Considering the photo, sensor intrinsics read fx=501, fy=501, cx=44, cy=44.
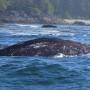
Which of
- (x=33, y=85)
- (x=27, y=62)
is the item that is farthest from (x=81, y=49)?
(x=33, y=85)

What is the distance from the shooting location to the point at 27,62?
24.3 meters

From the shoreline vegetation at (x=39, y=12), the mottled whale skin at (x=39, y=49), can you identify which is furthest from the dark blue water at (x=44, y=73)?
the shoreline vegetation at (x=39, y=12)

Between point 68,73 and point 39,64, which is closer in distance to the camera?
point 68,73

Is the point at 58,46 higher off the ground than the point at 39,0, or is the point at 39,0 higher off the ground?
the point at 39,0

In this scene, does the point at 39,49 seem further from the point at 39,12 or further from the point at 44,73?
the point at 39,12

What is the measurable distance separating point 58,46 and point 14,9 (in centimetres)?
11213

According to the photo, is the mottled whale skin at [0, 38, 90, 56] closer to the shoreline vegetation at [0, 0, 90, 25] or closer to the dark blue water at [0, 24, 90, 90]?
the dark blue water at [0, 24, 90, 90]

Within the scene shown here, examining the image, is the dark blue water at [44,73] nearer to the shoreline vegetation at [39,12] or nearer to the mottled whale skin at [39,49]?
the mottled whale skin at [39,49]

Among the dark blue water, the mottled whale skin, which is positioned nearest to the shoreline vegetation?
the mottled whale skin

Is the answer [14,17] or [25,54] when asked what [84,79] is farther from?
[14,17]

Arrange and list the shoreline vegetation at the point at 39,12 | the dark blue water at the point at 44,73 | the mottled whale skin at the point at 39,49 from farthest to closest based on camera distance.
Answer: the shoreline vegetation at the point at 39,12
the mottled whale skin at the point at 39,49
the dark blue water at the point at 44,73

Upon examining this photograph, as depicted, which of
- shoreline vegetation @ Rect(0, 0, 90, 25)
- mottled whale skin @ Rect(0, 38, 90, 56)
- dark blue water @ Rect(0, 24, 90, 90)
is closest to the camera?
dark blue water @ Rect(0, 24, 90, 90)

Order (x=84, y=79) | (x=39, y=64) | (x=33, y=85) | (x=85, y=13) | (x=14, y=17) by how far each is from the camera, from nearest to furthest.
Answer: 1. (x=33, y=85)
2. (x=84, y=79)
3. (x=39, y=64)
4. (x=14, y=17)
5. (x=85, y=13)

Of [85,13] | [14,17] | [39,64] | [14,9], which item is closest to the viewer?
[39,64]
